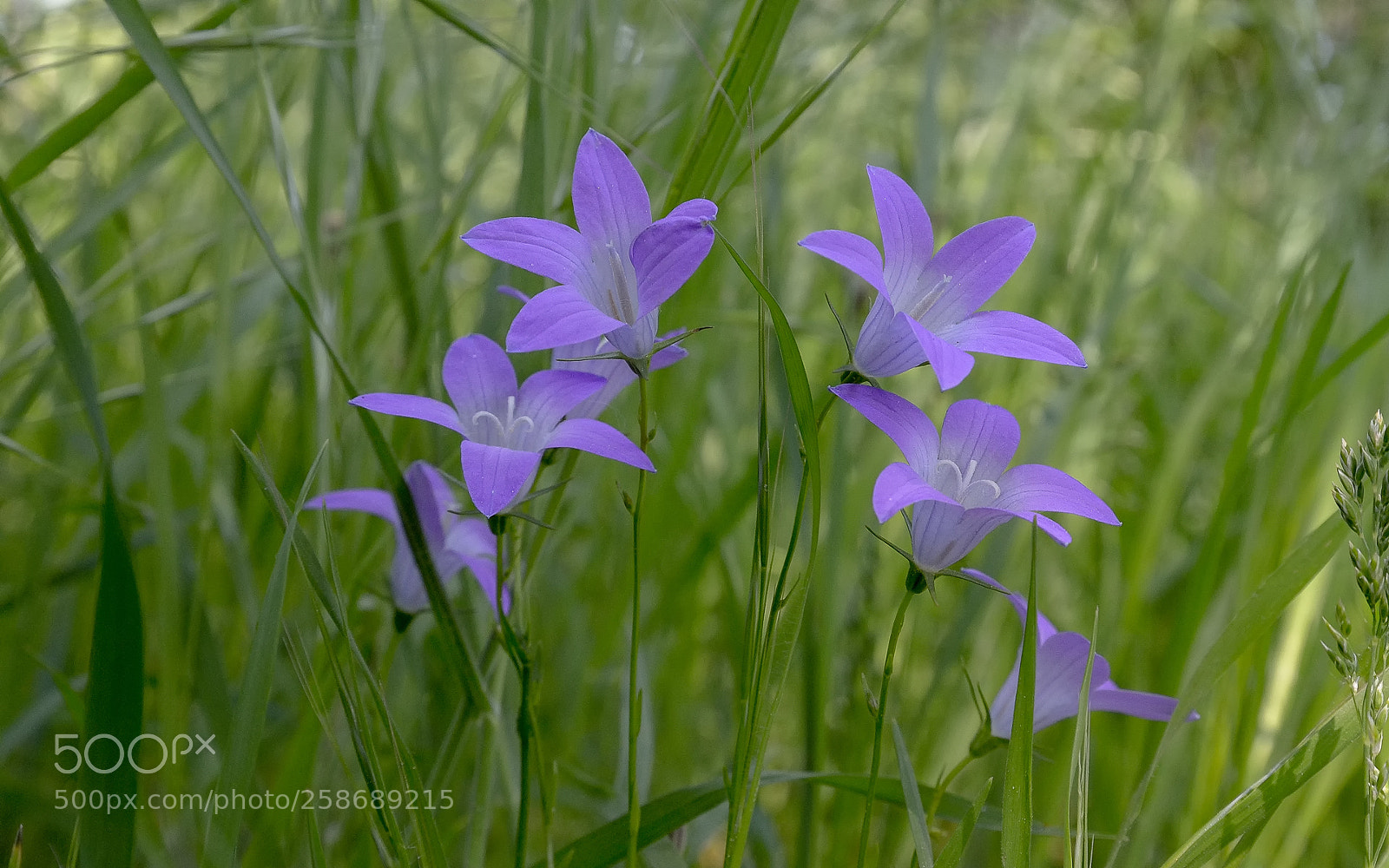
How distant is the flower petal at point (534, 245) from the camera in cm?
45

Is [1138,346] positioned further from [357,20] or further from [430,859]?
[430,859]

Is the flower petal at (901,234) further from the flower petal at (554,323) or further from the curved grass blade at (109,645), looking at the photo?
the curved grass blade at (109,645)

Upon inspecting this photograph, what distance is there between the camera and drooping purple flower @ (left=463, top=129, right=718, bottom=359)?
43cm

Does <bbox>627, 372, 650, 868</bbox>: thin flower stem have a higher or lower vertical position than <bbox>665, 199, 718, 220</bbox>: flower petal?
lower

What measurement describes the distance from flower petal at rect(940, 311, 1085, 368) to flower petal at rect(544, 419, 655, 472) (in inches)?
6.9

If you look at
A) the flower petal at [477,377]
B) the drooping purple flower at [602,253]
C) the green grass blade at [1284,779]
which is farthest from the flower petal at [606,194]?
the green grass blade at [1284,779]

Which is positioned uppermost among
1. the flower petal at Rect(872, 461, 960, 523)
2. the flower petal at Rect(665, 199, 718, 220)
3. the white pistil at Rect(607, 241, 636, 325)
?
the flower petal at Rect(665, 199, 718, 220)

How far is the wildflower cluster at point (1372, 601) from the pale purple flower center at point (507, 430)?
1.42ft

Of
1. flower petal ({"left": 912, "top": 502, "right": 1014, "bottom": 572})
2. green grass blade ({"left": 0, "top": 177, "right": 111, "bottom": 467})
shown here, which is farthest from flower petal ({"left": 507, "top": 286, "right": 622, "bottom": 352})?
green grass blade ({"left": 0, "top": 177, "right": 111, "bottom": 467})

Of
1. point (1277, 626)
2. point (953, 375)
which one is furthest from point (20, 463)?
point (1277, 626)

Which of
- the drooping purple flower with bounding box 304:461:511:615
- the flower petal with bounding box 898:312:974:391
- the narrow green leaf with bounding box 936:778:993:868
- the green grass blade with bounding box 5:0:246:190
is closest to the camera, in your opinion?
the flower petal with bounding box 898:312:974:391

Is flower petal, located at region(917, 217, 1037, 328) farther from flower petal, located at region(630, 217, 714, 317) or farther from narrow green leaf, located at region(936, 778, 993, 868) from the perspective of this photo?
narrow green leaf, located at region(936, 778, 993, 868)

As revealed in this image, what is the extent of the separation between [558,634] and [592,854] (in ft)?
2.28

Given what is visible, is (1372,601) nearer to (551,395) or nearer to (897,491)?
(897,491)
